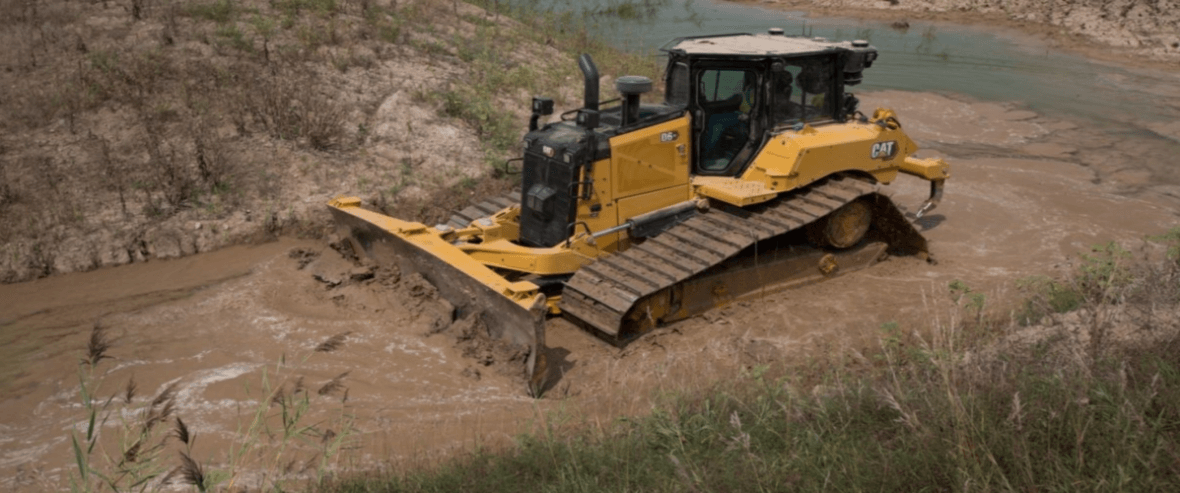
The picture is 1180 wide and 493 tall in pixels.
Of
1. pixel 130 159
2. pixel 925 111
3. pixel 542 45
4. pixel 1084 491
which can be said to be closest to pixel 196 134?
pixel 130 159

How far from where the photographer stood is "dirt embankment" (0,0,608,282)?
384 inches

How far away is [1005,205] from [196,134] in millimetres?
9594

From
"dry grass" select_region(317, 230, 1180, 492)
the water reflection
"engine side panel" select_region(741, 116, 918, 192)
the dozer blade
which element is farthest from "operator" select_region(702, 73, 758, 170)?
the water reflection

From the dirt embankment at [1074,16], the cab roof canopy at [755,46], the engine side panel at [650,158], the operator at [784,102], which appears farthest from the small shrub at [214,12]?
the dirt embankment at [1074,16]

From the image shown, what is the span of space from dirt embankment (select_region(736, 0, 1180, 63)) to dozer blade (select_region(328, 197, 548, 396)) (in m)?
17.4

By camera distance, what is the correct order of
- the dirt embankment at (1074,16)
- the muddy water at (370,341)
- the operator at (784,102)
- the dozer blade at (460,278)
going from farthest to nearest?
the dirt embankment at (1074,16), the operator at (784,102), the dozer blade at (460,278), the muddy water at (370,341)

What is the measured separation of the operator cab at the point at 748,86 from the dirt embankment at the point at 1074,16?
14.1m

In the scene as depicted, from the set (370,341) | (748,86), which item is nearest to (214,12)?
(370,341)

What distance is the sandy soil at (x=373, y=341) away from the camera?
6.21 meters

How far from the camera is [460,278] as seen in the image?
757cm

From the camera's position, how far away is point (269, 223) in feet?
32.8

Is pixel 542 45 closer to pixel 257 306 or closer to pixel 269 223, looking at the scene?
pixel 269 223

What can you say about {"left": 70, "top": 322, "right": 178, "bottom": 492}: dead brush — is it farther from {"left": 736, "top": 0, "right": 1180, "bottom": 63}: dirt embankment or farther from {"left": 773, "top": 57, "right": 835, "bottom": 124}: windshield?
{"left": 736, "top": 0, "right": 1180, "bottom": 63}: dirt embankment

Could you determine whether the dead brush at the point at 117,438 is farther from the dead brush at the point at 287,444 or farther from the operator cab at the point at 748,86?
the operator cab at the point at 748,86
